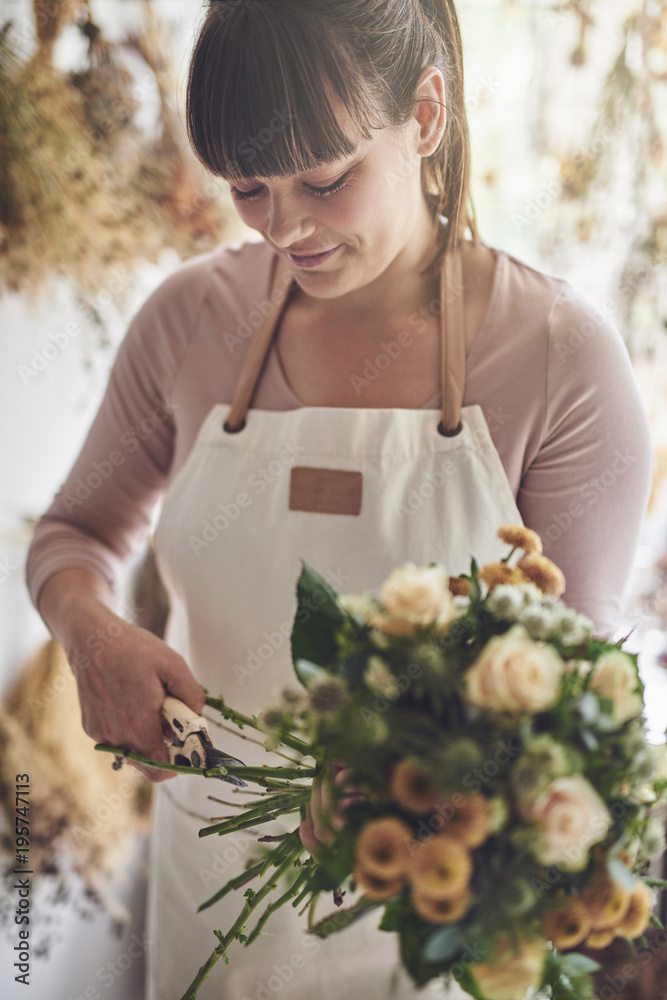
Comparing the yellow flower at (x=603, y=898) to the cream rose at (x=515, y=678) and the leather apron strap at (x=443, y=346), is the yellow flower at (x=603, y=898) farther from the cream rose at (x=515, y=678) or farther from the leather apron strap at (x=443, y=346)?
the leather apron strap at (x=443, y=346)

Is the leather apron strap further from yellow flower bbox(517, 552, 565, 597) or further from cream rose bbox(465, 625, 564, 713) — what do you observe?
cream rose bbox(465, 625, 564, 713)

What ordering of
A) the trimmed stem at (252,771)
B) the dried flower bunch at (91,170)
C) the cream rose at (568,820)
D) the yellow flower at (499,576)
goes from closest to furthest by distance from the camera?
the cream rose at (568,820) < the yellow flower at (499,576) < the trimmed stem at (252,771) < the dried flower bunch at (91,170)

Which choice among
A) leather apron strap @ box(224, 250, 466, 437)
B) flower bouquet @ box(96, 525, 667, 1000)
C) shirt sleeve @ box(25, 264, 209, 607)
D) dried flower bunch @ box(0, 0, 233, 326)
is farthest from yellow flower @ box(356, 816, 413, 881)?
dried flower bunch @ box(0, 0, 233, 326)

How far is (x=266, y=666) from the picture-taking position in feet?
2.59

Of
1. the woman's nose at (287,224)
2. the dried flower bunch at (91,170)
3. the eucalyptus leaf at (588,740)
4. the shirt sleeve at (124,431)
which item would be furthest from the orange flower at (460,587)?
the dried flower bunch at (91,170)

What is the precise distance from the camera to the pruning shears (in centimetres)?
60

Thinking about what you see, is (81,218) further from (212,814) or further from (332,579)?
(212,814)

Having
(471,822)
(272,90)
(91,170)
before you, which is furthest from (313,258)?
(91,170)

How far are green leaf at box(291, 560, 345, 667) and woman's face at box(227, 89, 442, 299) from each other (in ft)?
1.07

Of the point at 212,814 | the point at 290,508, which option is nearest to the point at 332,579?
the point at 290,508

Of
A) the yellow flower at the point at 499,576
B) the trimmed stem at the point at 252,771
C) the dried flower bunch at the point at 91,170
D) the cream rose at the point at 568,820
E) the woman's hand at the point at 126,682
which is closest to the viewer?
the cream rose at the point at 568,820

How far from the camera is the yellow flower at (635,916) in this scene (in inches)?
15.6

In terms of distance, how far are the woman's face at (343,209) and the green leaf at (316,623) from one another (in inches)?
12.9

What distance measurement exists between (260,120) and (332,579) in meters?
0.43
